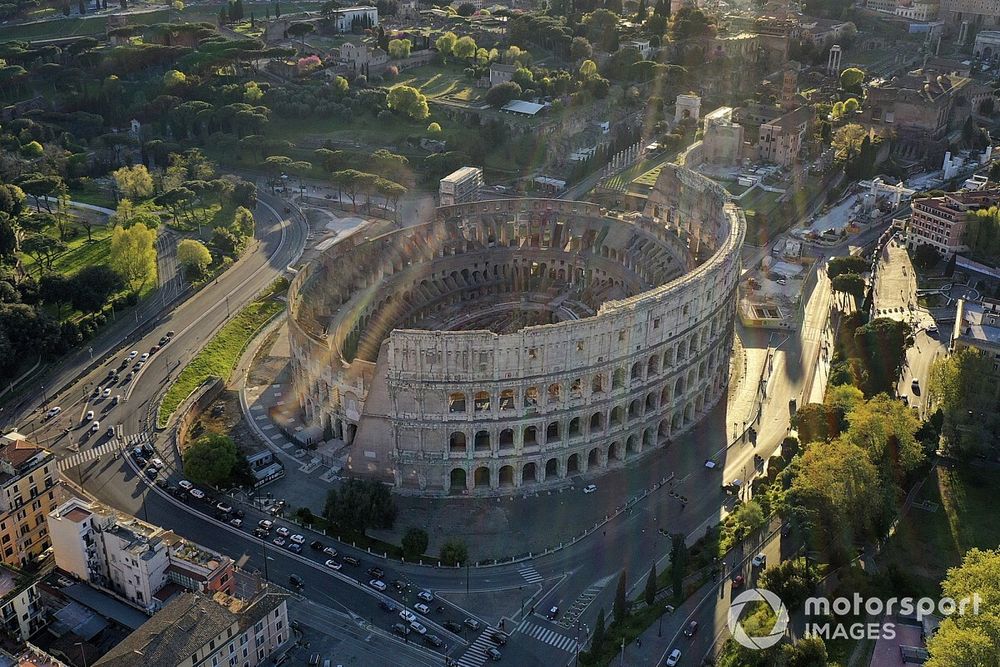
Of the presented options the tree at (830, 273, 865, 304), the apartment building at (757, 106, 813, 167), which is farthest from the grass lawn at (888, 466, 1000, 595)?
the apartment building at (757, 106, 813, 167)

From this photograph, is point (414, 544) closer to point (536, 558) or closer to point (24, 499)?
point (536, 558)

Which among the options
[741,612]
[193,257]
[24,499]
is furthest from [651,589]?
[193,257]

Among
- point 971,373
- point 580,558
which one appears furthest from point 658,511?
point 971,373

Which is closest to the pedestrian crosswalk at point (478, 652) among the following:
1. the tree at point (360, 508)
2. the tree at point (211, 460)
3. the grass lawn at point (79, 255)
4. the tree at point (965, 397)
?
the tree at point (360, 508)

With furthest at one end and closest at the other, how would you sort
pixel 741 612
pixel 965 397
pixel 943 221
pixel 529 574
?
pixel 943 221
pixel 965 397
pixel 529 574
pixel 741 612

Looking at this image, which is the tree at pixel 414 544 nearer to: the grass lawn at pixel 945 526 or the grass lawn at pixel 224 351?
the grass lawn at pixel 224 351

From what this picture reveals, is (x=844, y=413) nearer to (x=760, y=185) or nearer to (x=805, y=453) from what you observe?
(x=805, y=453)

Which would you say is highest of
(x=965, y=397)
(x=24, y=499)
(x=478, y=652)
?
(x=24, y=499)
